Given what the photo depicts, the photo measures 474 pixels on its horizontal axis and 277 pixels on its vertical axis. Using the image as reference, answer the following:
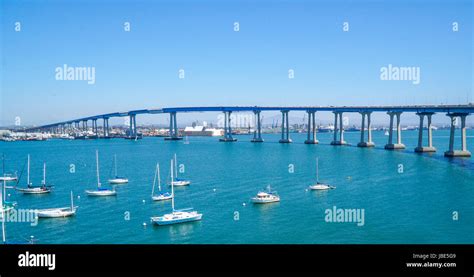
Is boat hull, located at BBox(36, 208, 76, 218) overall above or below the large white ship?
below

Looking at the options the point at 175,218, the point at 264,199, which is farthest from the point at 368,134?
the point at 175,218

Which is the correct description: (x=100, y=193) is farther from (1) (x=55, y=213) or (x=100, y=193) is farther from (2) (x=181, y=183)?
(1) (x=55, y=213)

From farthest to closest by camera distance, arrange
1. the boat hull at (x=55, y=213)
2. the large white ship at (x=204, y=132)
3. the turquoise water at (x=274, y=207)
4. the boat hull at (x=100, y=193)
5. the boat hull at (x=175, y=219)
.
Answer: the large white ship at (x=204, y=132) < the boat hull at (x=100, y=193) < the boat hull at (x=55, y=213) < the boat hull at (x=175, y=219) < the turquoise water at (x=274, y=207)

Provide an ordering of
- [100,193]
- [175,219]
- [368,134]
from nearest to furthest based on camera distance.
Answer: [175,219], [100,193], [368,134]

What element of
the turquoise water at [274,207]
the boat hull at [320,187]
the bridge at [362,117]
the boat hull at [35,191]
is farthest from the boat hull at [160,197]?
the bridge at [362,117]

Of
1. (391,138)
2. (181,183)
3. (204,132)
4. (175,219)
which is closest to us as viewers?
(175,219)

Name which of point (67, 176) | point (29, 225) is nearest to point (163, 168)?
point (67, 176)

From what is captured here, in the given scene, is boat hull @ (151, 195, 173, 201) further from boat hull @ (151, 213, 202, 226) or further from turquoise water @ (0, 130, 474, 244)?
boat hull @ (151, 213, 202, 226)

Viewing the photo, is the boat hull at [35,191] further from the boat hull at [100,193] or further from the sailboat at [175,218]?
the sailboat at [175,218]

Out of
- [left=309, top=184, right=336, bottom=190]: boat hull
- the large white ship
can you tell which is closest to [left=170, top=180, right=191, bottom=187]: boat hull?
[left=309, top=184, right=336, bottom=190]: boat hull

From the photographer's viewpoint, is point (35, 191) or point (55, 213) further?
point (35, 191)

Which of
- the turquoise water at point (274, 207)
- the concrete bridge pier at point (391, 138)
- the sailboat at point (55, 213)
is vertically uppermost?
the concrete bridge pier at point (391, 138)
